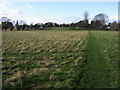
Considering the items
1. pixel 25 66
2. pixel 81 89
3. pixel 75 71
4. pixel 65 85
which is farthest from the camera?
pixel 25 66

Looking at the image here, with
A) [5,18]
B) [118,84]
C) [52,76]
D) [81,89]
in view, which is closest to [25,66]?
[52,76]

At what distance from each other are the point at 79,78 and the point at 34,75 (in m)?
2.05

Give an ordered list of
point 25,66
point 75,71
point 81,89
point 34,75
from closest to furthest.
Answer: point 81,89 → point 34,75 → point 75,71 → point 25,66

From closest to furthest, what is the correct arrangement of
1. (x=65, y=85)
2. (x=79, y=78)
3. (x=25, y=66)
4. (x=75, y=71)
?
(x=65, y=85), (x=79, y=78), (x=75, y=71), (x=25, y=66)

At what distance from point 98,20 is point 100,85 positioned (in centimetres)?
9975

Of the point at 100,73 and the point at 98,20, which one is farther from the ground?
the point at 98,20

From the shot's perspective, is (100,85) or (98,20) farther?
(98,20)

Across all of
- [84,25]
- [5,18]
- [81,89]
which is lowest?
[81,89]

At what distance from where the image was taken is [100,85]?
5004mm

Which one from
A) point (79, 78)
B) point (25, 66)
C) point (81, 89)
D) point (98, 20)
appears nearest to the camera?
point (81, 89)

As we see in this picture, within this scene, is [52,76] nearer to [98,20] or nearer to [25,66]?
[25,66]

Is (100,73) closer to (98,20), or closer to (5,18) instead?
(98,20)

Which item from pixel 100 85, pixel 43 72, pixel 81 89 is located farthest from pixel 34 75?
pixel 100 85

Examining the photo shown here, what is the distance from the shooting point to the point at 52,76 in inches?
231
